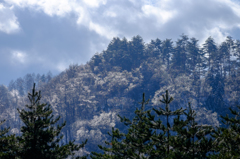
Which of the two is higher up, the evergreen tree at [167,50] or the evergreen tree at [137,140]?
the evergreen tree at [167,50]

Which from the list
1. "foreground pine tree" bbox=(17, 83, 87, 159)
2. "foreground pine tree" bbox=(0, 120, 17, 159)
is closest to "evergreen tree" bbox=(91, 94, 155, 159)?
"foreground pine tree" bbox=(17, 83, 87, 159)

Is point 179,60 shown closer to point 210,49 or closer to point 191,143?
point 210,49

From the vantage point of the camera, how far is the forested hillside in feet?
394

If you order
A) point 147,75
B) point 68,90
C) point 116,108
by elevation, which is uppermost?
point 147,75

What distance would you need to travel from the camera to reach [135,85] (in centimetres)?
13425

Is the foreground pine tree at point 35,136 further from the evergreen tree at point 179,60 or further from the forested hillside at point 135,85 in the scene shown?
the evergreen tree at point 179,60

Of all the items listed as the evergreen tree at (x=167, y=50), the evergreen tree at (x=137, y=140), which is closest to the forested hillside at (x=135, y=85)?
the evergreen tree at (x=167, y=50)

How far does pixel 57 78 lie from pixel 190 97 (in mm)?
84406

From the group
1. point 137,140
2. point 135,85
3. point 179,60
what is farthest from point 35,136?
point 179,60

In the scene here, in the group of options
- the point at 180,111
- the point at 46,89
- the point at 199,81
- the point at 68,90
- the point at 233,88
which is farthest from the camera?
the point at 46,89

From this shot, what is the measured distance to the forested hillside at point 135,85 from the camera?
4732 inches

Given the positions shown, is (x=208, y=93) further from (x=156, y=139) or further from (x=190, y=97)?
(x=156, y=139)

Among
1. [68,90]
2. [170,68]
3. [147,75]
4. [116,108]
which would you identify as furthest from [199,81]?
[68,90]

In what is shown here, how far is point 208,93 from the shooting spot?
123312 mm
